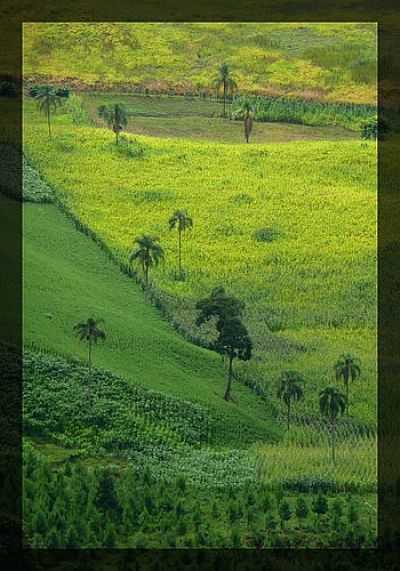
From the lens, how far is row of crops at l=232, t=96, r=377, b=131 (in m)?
76.2

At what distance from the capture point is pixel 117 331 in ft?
173

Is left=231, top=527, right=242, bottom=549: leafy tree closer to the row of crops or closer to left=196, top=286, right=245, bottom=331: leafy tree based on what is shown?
left=196, top=286, right=245, bottom=331: leafy tree

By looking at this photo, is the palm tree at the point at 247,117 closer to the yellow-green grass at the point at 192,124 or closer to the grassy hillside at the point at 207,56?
the yellow-green grass at the point at 192,124

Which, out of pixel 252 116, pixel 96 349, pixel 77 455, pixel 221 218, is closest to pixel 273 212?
pixel 221 218

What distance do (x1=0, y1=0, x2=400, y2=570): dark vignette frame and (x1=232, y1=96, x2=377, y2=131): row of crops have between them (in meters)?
1.18

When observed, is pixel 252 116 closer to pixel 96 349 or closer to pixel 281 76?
pixel 281 76

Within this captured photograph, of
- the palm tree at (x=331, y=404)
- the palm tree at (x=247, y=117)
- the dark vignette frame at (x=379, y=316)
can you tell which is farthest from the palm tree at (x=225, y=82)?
the palm tree at (x=331, y=404)

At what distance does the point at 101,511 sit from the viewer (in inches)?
1635

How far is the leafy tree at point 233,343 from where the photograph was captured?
5244 cm

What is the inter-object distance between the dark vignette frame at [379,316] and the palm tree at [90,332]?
1.98 m

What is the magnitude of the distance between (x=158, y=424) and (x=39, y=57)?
3518 centimetres

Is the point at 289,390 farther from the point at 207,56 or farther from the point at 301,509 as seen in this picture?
the point at 207,56

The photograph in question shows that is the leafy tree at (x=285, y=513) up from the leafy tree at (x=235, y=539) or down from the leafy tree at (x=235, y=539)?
up

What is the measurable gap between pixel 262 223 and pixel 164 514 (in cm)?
2367
